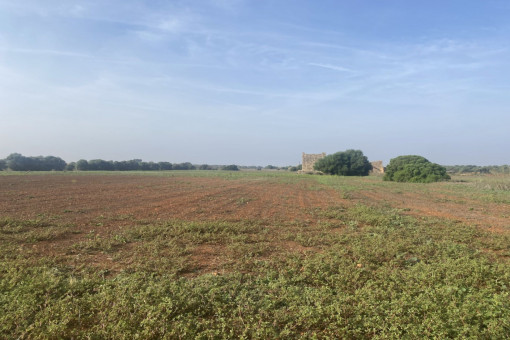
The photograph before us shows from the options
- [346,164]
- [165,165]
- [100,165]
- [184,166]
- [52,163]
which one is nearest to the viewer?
[346,164]

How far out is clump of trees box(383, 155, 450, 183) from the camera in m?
29.5

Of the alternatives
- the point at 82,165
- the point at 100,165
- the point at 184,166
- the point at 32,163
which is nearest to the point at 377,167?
the point at 184,166

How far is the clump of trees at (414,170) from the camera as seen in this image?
96.9 feet

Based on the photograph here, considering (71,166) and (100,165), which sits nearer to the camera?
(71,166)

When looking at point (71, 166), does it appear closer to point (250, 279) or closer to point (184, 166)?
point (184, 166)

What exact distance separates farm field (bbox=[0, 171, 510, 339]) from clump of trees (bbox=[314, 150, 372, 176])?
38.6 metres

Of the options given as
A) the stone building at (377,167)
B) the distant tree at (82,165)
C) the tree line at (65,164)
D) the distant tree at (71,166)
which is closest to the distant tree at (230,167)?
the tree line at (65,164)

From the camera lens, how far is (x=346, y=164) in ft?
149

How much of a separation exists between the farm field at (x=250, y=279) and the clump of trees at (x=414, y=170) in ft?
81.6

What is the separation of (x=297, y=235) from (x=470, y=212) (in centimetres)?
765

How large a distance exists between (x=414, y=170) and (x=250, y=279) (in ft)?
105

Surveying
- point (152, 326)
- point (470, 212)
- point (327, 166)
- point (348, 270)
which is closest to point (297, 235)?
point (348, 270)

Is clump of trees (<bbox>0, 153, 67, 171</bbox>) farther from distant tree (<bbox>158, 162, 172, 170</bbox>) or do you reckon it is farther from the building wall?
the building wall

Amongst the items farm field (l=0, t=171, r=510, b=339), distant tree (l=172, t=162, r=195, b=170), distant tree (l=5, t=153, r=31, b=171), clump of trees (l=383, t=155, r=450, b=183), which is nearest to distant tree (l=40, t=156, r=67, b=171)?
distant tree (l=5, t=153, r=31, b=171)
